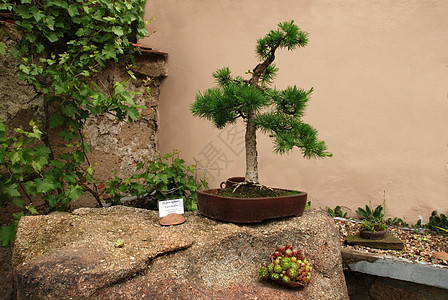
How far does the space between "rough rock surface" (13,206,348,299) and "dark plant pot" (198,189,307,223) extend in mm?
42

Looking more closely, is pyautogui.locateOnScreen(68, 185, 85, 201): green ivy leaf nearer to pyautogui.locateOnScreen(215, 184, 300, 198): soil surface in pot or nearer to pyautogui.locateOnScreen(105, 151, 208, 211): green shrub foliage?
pyautogui.locateOnScreen(105, 151, 208, 211): green shrub foliage

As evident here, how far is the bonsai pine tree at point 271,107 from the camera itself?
1.35 metres

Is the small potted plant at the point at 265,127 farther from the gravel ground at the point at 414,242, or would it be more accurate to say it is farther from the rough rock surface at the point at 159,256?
the gravel ground at the point at 414,242

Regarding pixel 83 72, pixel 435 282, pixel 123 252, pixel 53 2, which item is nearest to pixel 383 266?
pixel 435 282

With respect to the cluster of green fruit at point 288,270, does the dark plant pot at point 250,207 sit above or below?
above

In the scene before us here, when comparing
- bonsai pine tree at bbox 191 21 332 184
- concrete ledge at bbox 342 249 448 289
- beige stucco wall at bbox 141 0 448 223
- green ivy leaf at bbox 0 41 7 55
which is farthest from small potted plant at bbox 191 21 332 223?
green ivy leaf at bbox 0 41 7 55

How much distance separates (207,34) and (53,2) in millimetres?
1111

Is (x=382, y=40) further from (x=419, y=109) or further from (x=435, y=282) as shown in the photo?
(x=435, y=282)

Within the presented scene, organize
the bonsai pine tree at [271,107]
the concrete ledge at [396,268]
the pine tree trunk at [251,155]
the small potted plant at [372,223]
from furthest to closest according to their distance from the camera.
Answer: the small potted plant at [372,223] < the pine tree trunk at [251,155] < the concrete ledge at [396,268] < the bonsai pine tree at [271,107]

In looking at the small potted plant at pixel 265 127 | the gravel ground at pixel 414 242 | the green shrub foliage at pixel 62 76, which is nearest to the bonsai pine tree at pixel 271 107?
the small potted plant at pixel 265 127

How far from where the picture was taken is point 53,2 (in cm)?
167

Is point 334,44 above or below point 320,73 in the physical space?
above

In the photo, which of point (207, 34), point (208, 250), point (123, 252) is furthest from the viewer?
point (207, 34)

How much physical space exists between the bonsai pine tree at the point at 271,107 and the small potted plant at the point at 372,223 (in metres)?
0.72
